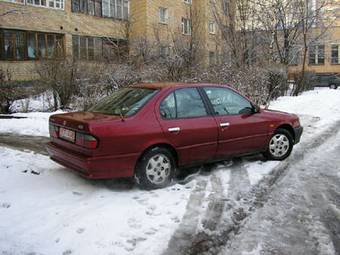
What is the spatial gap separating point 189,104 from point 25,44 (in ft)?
73.0

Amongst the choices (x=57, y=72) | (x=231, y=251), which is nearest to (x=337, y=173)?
(x=231, y=251)

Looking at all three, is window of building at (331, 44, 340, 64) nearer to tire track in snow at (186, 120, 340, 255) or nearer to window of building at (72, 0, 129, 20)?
window of building at (72, 0, 129, 20)

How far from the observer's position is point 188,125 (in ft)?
20.9

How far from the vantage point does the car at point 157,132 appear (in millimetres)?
5648

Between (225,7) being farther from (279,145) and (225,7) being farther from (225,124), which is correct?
(225,124)

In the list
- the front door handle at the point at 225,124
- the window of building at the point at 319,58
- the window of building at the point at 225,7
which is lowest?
the front door handle at the point at 225,124

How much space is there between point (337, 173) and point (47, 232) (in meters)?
4.80

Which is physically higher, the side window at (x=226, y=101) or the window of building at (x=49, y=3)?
the window of building at (x=49, y=3)

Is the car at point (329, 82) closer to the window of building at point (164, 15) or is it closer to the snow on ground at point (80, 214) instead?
the window of building at point (164, 15)

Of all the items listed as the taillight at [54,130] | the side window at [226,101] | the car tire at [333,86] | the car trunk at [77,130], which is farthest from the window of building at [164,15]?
the car trunk at [77,130]

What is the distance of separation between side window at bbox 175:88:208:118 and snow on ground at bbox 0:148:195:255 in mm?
1050

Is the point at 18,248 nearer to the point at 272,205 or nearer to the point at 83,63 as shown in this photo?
the point at 272,205

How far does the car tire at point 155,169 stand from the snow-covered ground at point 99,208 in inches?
5.5

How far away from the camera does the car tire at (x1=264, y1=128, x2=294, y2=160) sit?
772 cm
